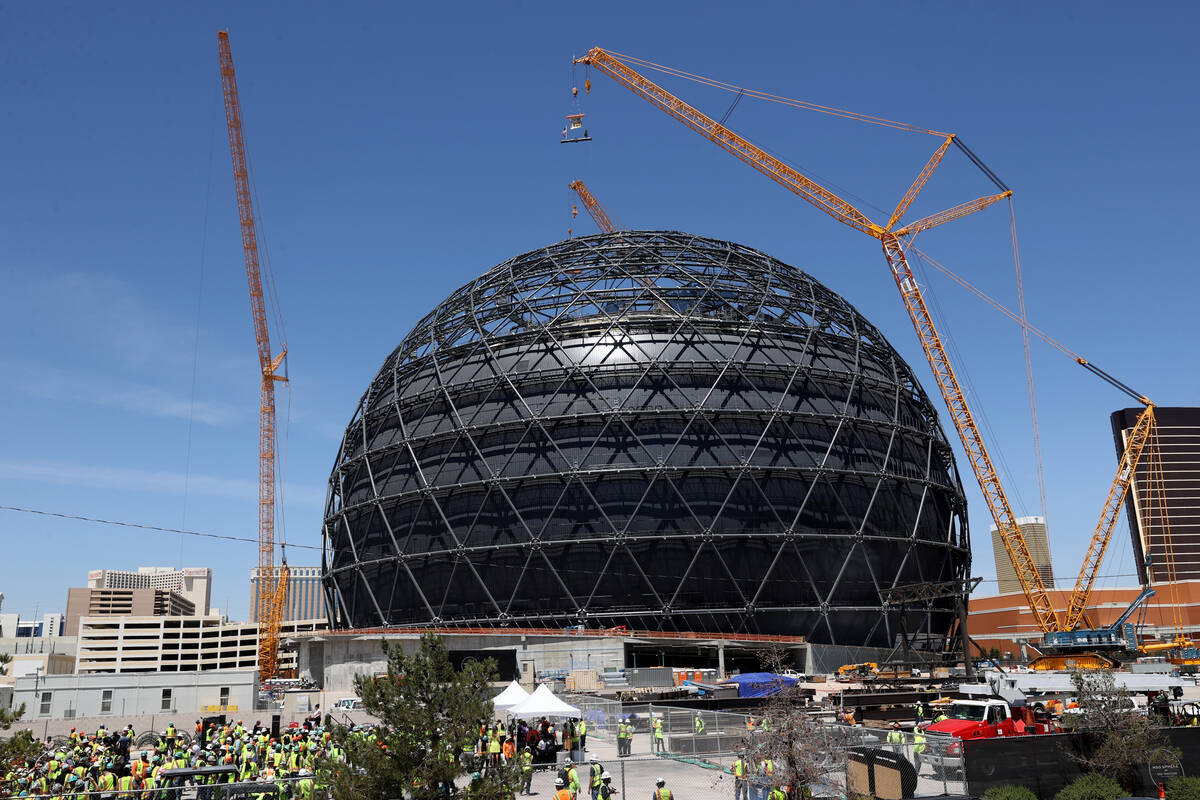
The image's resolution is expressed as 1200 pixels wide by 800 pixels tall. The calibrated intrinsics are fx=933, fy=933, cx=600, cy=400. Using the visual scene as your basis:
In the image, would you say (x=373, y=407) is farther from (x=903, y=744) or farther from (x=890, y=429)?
(x=903, y=744)

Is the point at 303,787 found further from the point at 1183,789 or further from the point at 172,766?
the point at 1183,789

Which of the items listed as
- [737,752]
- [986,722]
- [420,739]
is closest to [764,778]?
[737,752]

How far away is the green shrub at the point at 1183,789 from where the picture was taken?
17406 millimetres

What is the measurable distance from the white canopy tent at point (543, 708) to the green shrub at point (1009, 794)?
34.4 ft

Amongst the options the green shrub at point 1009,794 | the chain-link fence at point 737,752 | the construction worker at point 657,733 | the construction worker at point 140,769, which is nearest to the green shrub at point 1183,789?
the green shrub at point 1009,794

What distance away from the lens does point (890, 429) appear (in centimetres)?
5438

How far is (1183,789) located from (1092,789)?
1.66m

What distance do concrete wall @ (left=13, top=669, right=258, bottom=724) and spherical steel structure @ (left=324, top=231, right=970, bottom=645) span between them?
44.1 ft

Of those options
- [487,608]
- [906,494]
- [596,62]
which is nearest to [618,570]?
[487,608]

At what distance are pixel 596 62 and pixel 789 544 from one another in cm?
5109

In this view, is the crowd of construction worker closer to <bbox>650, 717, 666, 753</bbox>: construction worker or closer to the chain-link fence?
the chain-link fence

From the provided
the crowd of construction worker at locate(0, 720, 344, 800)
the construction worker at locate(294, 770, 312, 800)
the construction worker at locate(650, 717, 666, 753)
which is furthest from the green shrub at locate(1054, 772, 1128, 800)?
the construction worker at locate(294, 770, 312, 800)

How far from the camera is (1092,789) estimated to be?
1772 centimetres

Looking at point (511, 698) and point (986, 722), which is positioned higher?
point (511, 698)
